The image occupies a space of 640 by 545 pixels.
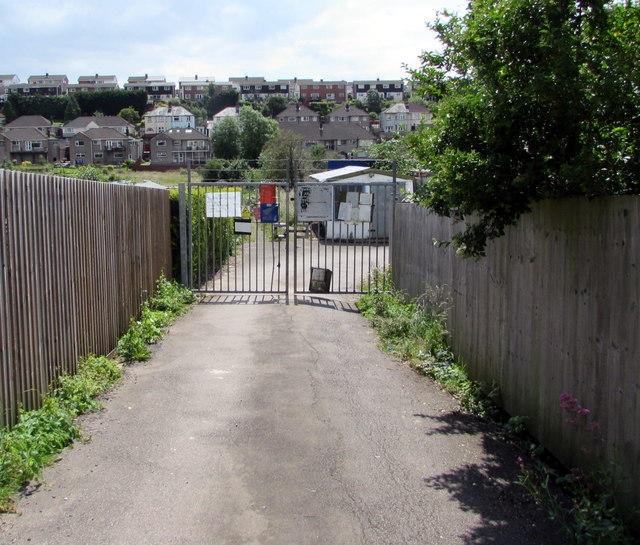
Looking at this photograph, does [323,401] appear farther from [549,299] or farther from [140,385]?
[549,299]

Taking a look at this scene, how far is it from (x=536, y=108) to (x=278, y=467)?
3.24 m

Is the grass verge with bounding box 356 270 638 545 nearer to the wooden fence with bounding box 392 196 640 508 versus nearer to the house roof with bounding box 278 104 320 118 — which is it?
the wooden fence with bounding box 392 196 640 508

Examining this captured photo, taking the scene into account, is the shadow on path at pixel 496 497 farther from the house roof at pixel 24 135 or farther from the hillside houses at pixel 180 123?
the house roof at pixel 24 135

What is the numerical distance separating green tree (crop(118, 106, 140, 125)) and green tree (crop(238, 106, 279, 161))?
2911 inches

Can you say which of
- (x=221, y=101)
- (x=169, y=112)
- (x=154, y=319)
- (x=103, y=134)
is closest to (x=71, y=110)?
(x=169, y=112)

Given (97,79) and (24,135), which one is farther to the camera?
(97,79)

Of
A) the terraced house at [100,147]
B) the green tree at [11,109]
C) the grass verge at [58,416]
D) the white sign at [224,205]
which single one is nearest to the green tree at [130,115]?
the green tree at [11,109]

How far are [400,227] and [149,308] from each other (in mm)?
4549

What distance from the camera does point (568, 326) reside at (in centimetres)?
462

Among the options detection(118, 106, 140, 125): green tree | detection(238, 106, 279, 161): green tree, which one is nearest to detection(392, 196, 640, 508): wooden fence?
detection(238, 106, 279, 161): green tree

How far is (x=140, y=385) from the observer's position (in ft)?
22.4

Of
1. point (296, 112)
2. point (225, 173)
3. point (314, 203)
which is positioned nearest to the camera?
point (314, 203)

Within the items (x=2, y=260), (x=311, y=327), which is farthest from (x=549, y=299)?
(x=311, y=327)

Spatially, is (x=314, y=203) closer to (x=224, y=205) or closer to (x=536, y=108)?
(x=224, y=205)
